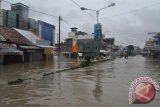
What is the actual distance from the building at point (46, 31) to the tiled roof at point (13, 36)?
1148 cm

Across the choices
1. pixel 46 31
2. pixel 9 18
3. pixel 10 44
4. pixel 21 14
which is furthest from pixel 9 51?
pixel 46 31

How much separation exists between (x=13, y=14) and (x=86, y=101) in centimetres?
4249

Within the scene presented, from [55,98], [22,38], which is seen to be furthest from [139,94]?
[22,38]

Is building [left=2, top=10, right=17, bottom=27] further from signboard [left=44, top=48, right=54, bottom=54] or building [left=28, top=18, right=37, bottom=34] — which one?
signboard [left=44, top=48, right=54, bottom=54]

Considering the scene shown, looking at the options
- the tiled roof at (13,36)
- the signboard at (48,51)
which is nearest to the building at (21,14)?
the signboard at (48,51)

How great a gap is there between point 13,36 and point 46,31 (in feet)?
60.9

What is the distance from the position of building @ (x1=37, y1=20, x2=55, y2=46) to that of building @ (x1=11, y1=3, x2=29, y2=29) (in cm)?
489

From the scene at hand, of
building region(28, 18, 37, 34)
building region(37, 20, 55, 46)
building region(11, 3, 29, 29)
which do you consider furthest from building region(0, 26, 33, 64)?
building region(37, 20, 55, 46)

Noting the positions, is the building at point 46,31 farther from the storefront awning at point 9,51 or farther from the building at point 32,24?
the storefront awning at point 9,51

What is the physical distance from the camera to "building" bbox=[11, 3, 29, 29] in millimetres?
52375

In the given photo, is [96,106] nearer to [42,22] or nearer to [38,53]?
[38,53]

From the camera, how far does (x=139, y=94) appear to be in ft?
15.9

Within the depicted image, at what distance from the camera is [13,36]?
44.3 meters

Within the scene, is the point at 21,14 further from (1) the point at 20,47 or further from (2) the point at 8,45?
(2) the point at 8,45
